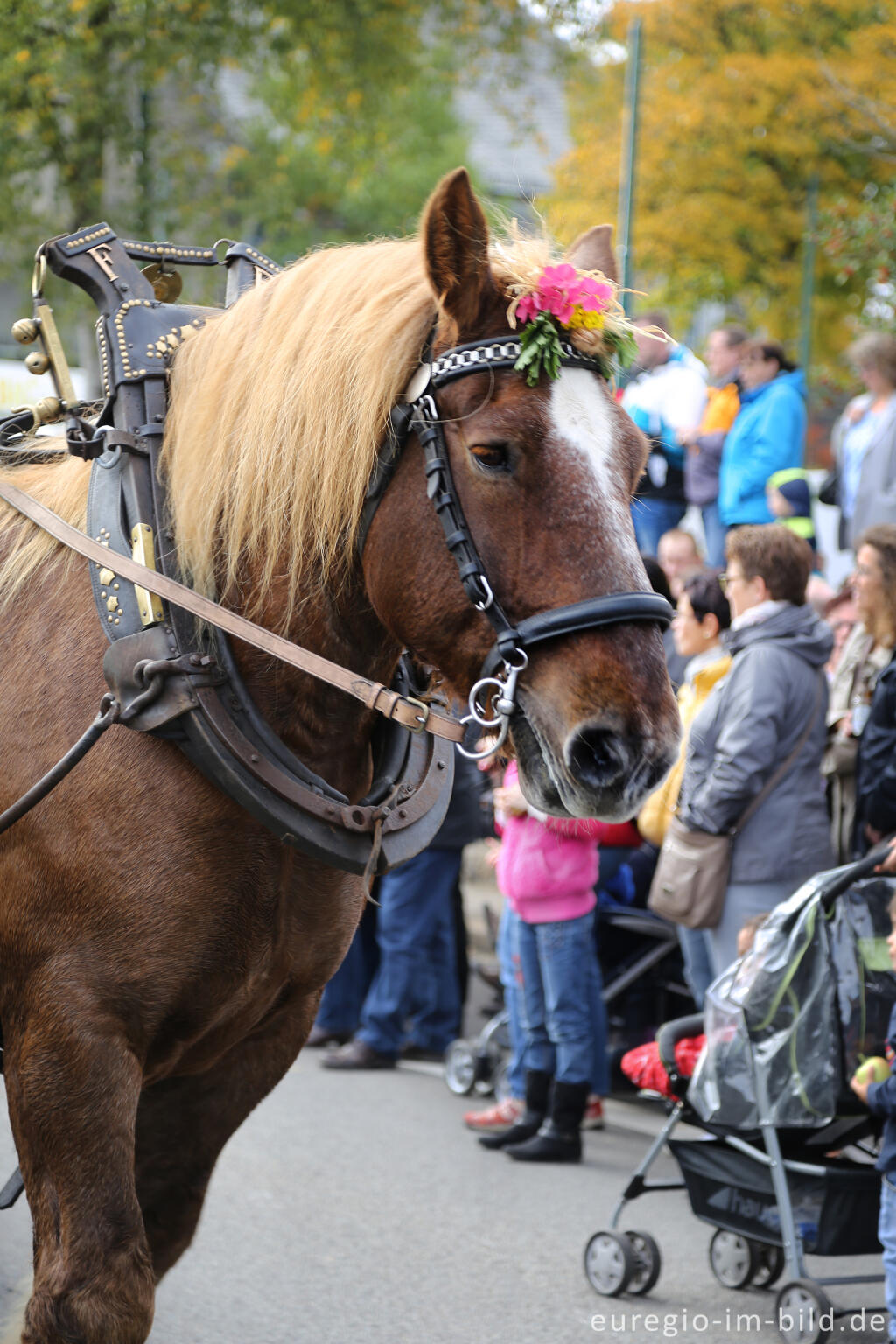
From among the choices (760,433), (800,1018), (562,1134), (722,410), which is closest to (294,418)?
(800,1018)

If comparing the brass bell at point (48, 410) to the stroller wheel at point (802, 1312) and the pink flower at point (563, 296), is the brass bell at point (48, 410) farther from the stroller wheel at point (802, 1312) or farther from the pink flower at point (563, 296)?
the stroller wheel at point (802, 1312)

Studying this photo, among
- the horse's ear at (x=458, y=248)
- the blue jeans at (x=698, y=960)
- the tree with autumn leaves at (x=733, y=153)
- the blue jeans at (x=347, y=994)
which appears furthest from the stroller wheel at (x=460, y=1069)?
the tree with autumn leaves at (x=733, y=153)

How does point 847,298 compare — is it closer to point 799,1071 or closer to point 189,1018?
point 799,1071

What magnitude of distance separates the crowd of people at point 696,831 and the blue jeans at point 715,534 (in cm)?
235

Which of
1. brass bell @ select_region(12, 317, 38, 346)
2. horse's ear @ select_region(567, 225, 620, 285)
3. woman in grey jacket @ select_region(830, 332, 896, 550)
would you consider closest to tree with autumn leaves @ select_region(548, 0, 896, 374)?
woman in grey jacket @ select_region(830, 332, 896, 550)

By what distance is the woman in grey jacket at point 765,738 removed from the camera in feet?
16.1

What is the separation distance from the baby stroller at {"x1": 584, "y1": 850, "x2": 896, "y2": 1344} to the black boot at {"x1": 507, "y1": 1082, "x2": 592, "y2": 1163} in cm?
106

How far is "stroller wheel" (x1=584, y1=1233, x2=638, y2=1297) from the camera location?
3.99 m

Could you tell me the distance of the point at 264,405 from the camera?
2.38m

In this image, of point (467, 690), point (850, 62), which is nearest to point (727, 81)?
point (850, 62)

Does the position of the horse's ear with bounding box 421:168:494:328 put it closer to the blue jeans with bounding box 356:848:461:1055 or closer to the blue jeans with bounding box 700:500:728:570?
the blue jeans with bounding box 356:848:461:1055

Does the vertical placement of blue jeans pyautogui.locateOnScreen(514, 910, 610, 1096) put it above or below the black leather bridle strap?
below

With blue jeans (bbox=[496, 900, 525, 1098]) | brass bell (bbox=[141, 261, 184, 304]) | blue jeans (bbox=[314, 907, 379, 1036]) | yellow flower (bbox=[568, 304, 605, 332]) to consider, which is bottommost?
blue jeans (bbox=[314, 907, 379, 1036])

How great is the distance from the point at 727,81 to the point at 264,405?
14130 mm
